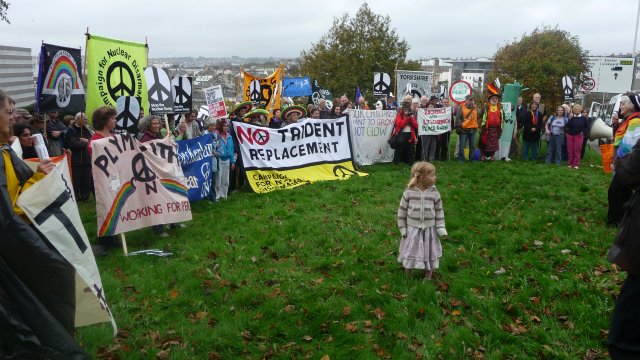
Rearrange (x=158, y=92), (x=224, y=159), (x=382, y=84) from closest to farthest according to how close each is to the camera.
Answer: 1. (x=158, y=92)
2. (x=224, y=159)
3. (x=382, y=84)

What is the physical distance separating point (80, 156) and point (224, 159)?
9.87 feet

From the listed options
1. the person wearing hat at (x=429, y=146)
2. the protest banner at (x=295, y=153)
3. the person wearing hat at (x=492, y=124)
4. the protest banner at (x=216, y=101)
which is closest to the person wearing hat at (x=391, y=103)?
the person wearing hat at (x=429, y=146)

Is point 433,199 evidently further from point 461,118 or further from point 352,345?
point 461,118

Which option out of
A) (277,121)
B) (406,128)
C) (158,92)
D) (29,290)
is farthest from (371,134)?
(29,290)

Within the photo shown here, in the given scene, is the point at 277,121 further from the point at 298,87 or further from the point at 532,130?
the point at 532,130

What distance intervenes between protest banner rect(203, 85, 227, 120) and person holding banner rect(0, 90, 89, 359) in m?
9.91

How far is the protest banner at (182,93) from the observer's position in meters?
11.3

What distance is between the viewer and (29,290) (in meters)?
3.13

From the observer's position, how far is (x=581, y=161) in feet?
50.9

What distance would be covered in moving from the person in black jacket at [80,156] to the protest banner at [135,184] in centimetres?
254

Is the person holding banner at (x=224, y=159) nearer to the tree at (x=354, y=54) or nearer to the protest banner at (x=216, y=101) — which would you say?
the protest banner at (x=216, y=101)

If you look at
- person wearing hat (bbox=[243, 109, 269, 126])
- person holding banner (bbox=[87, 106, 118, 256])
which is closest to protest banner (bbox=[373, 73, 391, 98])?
person wearing hat (bbox=[243, 109, 269, 126])

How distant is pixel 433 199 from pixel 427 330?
1811mm

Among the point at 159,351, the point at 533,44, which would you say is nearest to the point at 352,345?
the point at 159,351
